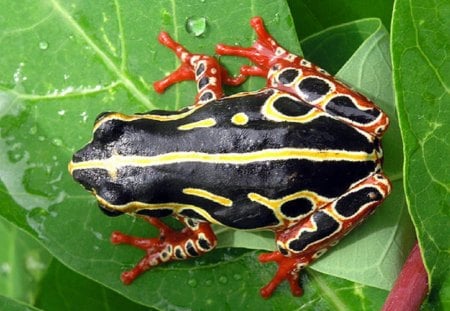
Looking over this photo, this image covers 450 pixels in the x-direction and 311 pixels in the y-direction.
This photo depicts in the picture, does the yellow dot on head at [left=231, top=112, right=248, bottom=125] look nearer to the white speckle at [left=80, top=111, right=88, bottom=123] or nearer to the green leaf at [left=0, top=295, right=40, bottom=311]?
the white speckle at [left=80, top=111, right=88, bottom=123]

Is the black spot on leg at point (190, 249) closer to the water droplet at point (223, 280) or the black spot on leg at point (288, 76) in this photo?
the water droplet at point (223, 280)

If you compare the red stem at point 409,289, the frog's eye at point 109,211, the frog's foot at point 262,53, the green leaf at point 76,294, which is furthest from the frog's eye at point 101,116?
the red stem at point 409,289

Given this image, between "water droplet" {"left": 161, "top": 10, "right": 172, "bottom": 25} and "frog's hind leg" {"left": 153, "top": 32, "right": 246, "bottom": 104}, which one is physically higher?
"water droplet" {"left": 161, "top": 10, "right": 172, "bottom": 25}

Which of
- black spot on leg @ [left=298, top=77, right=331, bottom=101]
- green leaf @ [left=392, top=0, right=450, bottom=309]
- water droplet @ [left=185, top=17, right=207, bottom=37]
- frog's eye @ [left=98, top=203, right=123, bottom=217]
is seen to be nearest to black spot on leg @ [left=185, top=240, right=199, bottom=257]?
frog's eye @ [left=98, top=203, right=123, bottom=217]

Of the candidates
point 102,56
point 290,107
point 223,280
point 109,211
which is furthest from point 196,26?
point 223,280

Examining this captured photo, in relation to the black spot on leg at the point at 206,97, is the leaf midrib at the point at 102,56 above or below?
above

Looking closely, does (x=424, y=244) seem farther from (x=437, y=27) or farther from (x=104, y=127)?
(x=104, y=127)
